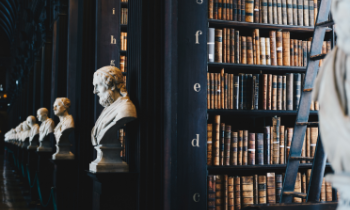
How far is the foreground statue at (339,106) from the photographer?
2.57 ft

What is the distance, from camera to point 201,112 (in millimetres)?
2682

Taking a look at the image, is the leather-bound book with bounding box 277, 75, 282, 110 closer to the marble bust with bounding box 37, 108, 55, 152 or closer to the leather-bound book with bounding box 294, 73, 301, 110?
the leather-bound book with bounding box 294, 73, 301, 110

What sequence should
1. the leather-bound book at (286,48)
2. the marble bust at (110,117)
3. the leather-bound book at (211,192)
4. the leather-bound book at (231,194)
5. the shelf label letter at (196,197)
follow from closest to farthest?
the shelf label letter at (196,197) → the marble bust at (110,117) → the leather-bound book at (211,192) → the leather-bound book at (231,194) → the leather-bound book at (286,48)

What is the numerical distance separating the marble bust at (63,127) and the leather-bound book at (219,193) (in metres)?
2.24

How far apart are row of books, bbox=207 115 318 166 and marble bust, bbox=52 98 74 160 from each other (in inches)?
86.5

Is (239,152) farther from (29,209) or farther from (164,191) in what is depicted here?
(29,209)

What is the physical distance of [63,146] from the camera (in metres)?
4.72

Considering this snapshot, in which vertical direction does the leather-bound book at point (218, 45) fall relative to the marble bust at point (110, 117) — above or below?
above

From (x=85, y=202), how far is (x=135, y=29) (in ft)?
8.10

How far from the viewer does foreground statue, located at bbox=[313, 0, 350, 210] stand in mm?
785

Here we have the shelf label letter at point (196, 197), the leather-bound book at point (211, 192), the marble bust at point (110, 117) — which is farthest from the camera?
the leather-bound book at point (211, 192)

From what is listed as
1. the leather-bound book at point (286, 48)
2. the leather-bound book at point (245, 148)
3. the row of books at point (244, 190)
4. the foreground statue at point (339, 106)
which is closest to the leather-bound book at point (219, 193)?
the row of books at point (244, 190)

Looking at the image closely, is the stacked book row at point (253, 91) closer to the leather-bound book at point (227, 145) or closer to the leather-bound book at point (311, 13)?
the leather-bound book at point (227, 145)

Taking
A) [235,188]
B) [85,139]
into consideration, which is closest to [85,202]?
[85,139]
